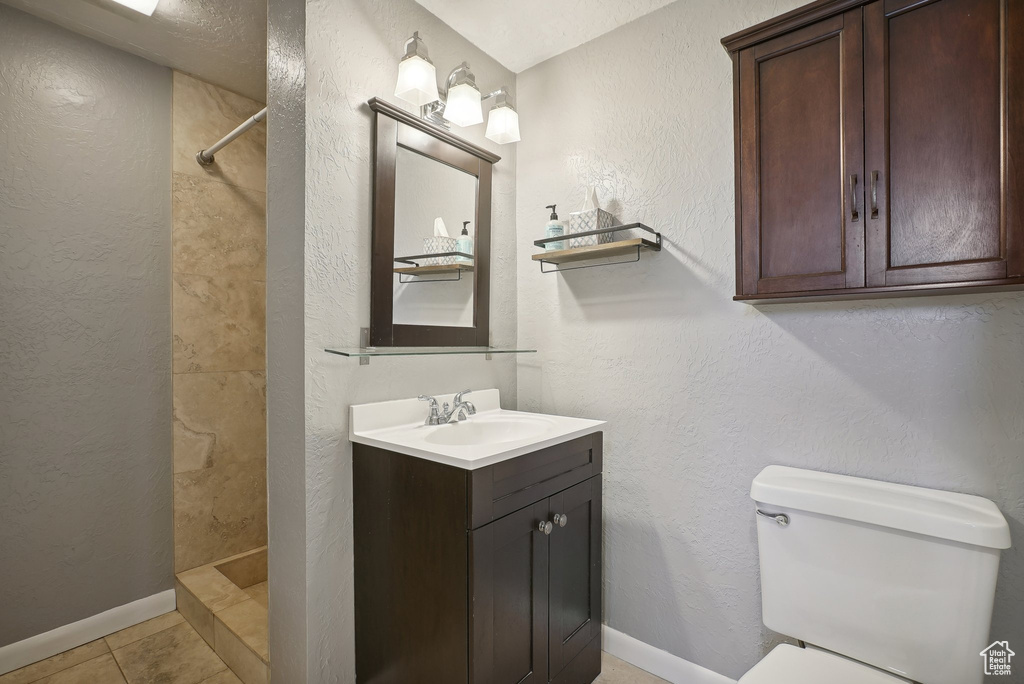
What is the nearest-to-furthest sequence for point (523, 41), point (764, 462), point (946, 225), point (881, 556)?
1. point (946, 225)
2. point (881, 556)
3. point (764, 462)
4. point (523, 41)

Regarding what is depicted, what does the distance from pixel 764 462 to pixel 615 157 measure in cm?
121

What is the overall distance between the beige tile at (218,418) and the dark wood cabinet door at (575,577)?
1.62m

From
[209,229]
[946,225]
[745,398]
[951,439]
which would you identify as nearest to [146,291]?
[209,229]

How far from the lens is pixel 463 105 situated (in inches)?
66.9

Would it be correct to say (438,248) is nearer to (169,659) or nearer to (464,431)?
(464,431)

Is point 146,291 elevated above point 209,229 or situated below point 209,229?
below

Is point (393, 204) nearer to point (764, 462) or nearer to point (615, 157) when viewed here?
point (615, 157)

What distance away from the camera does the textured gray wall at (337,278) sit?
143 centimetres

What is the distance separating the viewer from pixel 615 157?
1.87 metres

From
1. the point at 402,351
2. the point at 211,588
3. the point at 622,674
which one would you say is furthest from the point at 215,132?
the point at 622,674

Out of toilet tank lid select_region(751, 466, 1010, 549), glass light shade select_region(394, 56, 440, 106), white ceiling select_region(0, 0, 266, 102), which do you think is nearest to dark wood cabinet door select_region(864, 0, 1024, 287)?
toilet tank lid select_region(751, 466, 1010, 549)

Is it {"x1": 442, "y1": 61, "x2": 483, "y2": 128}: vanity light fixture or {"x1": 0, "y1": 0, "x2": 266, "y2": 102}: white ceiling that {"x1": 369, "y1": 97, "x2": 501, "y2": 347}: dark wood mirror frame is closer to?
{"x1": 442, "y1": 61, "x2": 483, "y2": 128}: vanity light fixture

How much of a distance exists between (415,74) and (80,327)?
5.20ft

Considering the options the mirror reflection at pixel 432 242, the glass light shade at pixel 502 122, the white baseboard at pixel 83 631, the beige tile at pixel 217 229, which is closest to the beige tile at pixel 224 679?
the white baseboard at pixel 83 631
